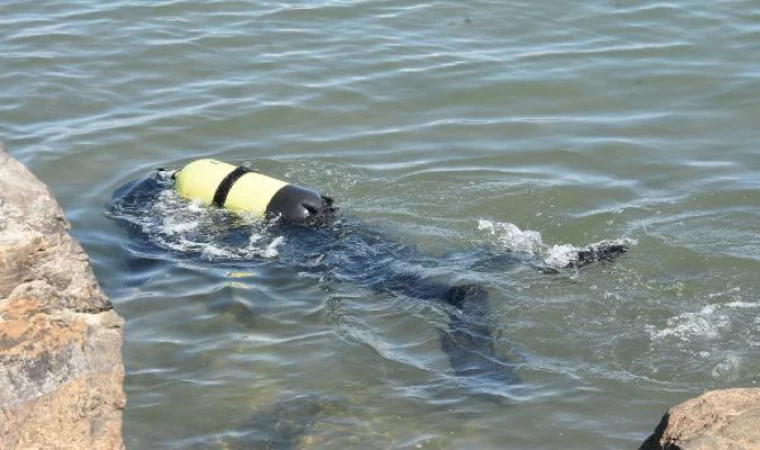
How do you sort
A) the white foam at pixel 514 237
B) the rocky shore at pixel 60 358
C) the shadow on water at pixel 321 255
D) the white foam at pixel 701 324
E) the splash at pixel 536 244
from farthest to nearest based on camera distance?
the white foam at pixel 514 237 → the splash at pixel 536 244 → the shadow on water at pixel 321 255 → the white foam at pixel 701 324 → the rocky shore at pixel 60 358

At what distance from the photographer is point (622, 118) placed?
1080 centimetres

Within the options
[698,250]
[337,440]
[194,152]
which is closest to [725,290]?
[698,250]

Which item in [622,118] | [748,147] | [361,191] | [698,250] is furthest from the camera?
[622,118]

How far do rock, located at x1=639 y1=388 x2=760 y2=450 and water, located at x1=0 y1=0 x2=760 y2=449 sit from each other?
1.70 metres

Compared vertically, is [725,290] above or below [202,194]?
below

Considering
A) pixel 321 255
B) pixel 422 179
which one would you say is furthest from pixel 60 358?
pixel 422 179

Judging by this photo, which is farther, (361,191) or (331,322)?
(361,191)

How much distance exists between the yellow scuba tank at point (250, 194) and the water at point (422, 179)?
0.98 ft

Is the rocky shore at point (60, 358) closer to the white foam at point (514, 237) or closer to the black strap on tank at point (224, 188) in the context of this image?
the black strap on tank at point (224, 188)

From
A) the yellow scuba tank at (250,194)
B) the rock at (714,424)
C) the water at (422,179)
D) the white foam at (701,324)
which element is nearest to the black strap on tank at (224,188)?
the yellow scuba tank at (250,194)

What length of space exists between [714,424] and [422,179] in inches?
225

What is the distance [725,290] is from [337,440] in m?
3.02

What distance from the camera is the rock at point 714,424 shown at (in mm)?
3955

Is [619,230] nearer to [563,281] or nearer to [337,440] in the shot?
[563,281]
